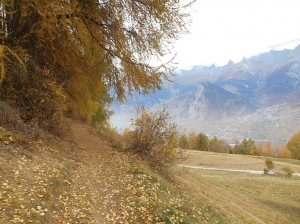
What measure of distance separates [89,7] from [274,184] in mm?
31231

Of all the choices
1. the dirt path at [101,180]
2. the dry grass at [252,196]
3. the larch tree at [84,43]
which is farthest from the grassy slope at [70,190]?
the dry grass at [252,196]

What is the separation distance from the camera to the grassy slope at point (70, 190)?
5187 millimetres

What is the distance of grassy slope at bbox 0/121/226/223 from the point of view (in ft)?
17.0

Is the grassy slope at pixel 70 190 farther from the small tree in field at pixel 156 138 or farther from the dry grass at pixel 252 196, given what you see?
the dry grass at pixel 252 196

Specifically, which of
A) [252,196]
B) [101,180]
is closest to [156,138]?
[101,180]

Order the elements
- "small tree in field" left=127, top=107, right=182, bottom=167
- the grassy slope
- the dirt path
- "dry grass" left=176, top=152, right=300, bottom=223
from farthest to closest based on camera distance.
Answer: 1. "dry grass" left=176, top=152, right=300, bottom=223
2. "small tree in field" left=127, top=107, right=182, bottom=167
3. the dirt path
4. the grassy slope

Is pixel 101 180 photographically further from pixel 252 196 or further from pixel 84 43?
pixel 252 196

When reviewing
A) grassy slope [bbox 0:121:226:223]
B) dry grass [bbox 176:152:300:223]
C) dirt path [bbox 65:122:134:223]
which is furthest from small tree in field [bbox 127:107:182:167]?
dry grass [bbox 176:152:300:223]

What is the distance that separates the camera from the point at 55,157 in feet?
28.1

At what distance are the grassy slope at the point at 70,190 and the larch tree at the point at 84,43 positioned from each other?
2.24m

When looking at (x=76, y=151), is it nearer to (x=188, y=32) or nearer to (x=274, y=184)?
(x=188, y=32)

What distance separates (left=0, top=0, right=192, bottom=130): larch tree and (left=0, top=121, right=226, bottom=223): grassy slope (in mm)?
2238

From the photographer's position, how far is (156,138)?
1267cm

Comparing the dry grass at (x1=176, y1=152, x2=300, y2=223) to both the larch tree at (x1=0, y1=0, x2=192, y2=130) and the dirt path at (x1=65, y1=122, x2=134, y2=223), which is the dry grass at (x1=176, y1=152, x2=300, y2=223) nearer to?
the dirt path at (x1=65, y1=122, x2=134, y2=223)
